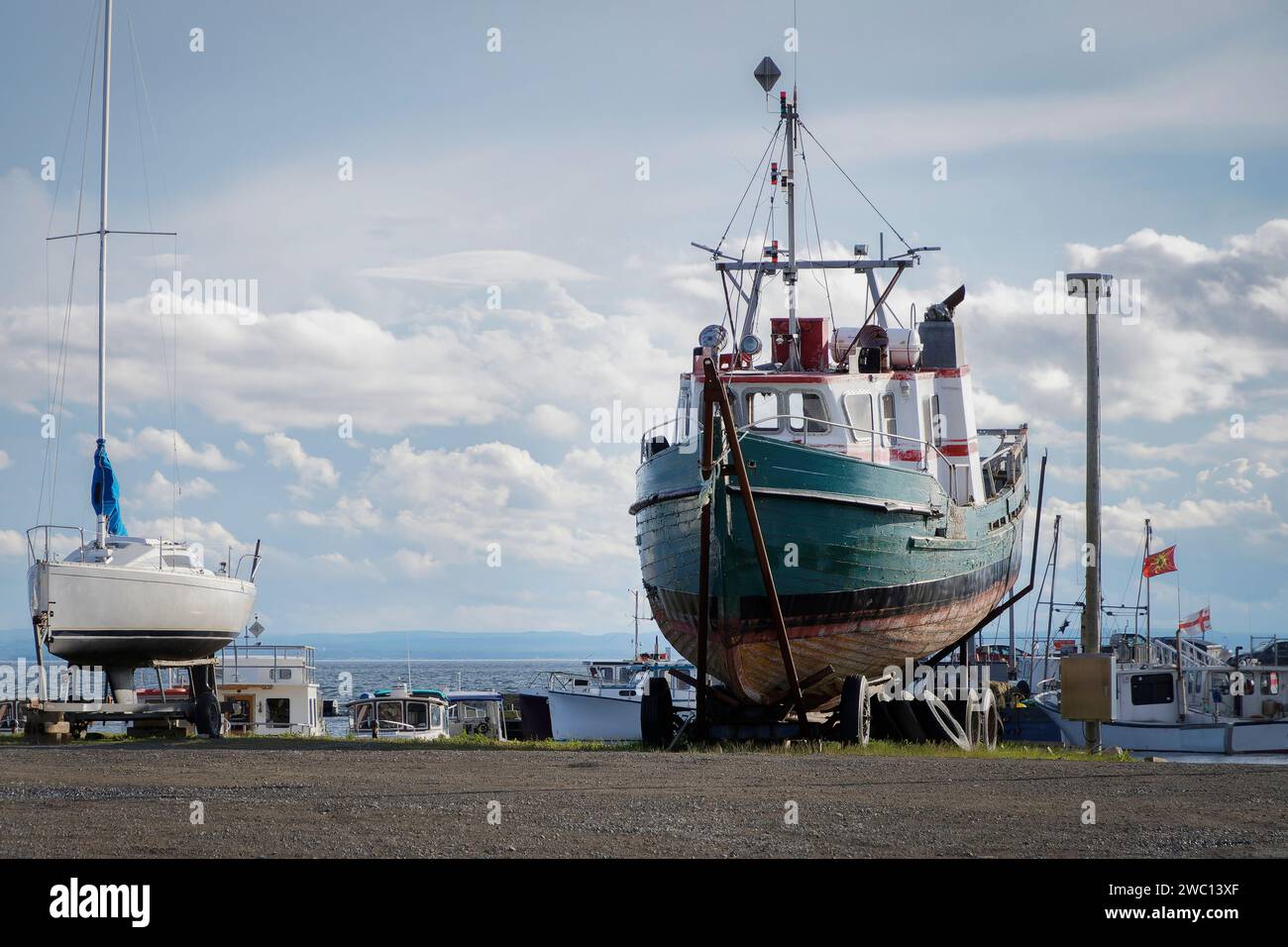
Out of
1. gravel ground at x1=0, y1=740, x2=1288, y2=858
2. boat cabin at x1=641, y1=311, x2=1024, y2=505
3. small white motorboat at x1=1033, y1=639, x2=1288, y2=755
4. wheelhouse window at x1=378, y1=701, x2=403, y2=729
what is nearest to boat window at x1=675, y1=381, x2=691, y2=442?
boat cabin at x1=641, y1=311, x2=1024, y2=505

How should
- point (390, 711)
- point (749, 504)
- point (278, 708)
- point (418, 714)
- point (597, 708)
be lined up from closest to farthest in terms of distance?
point (749, 504) → point (278, 708) → point (597, 708) → point (390, 711) → point (418, 714)

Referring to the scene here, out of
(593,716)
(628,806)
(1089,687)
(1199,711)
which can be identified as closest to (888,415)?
(1089,687)

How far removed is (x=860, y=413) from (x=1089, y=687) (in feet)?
19.9

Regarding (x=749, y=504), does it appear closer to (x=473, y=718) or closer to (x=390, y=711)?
(x=390, y=711)

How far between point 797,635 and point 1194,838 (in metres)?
10.5

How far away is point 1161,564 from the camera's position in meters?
47.8

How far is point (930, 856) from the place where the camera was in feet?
29.8

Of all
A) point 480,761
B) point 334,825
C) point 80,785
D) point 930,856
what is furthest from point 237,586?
point 930,856

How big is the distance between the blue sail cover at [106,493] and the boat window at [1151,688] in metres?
24.4

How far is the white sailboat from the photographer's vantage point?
22.6 metres
